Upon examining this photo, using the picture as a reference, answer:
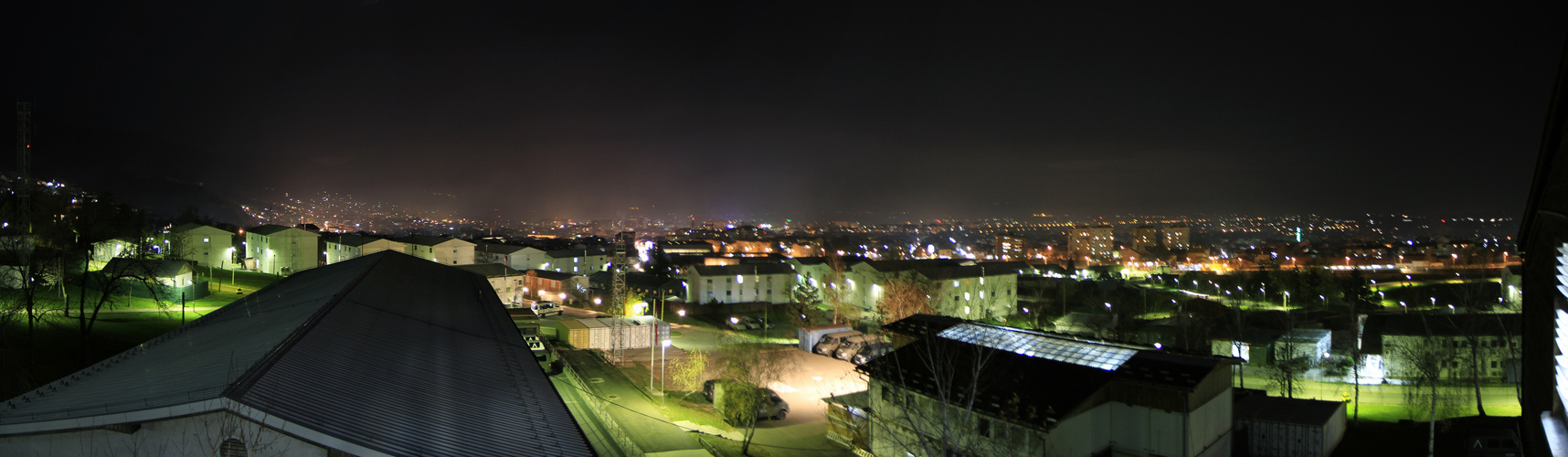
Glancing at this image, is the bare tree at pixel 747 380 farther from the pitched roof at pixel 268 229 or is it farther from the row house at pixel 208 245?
the pitched roof at pixel 268 229

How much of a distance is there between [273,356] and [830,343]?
12234 mm

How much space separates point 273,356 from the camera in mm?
4512

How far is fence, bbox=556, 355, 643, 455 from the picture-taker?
836 centimetres

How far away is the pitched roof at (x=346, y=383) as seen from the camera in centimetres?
382

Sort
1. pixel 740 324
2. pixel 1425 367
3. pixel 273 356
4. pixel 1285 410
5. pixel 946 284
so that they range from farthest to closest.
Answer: pixel 946 284 → pixel 740 324 → pixel 1425 367 → pixel 1285 410 → pixel 273 356

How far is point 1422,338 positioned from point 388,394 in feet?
58.8

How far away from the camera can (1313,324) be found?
57.7ft

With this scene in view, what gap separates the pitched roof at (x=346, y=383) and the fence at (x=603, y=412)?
5.48 ft

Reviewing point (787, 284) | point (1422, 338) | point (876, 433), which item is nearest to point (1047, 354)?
point (876, 433)

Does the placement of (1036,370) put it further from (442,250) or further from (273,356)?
(442,250)

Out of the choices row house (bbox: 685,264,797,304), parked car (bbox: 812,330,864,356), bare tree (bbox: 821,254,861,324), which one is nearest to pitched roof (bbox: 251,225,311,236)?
row house (bbox: 685,264,797,304)

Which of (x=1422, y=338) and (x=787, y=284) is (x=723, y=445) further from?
(x=787, y=284)

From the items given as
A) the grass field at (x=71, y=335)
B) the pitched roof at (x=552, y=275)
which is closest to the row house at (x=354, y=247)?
the pitched roof at (x=552, y=275)

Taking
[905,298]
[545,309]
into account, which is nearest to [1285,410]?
[905,298]
